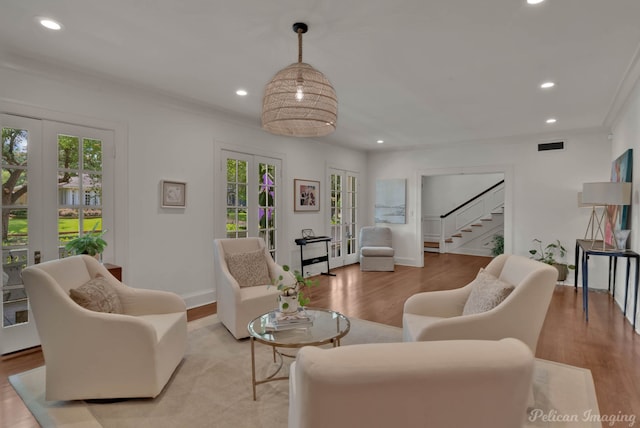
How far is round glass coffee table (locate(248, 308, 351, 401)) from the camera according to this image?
2115mm

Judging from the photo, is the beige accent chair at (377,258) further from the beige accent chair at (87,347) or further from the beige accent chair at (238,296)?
the beige accent chair at (87,347)

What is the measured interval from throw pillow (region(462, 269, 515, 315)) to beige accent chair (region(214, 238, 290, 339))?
5.75 ft

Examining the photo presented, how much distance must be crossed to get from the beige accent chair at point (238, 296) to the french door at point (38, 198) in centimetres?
127

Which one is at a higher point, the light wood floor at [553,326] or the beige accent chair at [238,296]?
the beige accent chair at [238,296]

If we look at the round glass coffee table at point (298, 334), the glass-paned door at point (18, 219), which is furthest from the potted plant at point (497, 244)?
Result: the glass-paned door at point (18, 219)

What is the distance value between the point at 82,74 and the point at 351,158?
16.6ft

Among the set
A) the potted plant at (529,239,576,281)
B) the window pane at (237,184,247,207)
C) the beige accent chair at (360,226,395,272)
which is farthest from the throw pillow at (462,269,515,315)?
the beige accent chair at (360,226,395,272)

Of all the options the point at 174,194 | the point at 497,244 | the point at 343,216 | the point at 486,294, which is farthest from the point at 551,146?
the point at 174,194

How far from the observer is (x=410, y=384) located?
2.94ft

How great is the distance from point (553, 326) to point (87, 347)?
4.18m

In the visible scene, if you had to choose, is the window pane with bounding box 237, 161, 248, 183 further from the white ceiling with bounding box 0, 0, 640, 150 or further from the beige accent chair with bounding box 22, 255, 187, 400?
the beige accent chair with bounding box 22, 255, 187, 400

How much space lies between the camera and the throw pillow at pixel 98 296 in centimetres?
222

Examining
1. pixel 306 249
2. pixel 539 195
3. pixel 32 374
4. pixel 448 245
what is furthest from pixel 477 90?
pixel 448 245

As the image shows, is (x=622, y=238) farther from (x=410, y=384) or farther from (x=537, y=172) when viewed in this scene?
(x=410, y=384)
